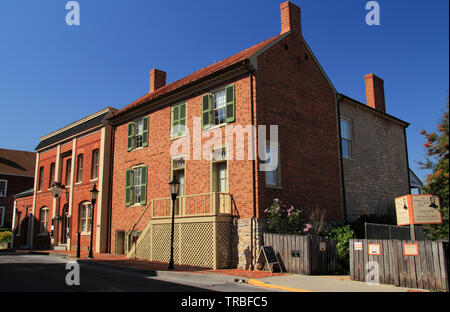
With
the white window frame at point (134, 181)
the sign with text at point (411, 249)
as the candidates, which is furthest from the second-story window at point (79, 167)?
the sign with text at point (411, 249)

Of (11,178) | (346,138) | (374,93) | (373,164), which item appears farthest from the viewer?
(11,178)

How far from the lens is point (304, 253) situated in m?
12.3

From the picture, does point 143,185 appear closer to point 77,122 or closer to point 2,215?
point 77,122

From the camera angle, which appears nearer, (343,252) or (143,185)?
(343,252)

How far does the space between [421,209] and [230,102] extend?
7.95m

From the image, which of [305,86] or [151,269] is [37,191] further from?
[305,86]

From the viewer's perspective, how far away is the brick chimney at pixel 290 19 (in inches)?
669

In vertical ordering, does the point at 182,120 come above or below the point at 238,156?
above

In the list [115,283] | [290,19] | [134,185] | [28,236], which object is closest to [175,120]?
[134,185]

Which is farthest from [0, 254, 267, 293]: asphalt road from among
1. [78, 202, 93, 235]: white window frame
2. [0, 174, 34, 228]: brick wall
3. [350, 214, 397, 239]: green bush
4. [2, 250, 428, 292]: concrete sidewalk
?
[0, 174, 34, 228]: brick wall

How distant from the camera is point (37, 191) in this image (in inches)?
1145
